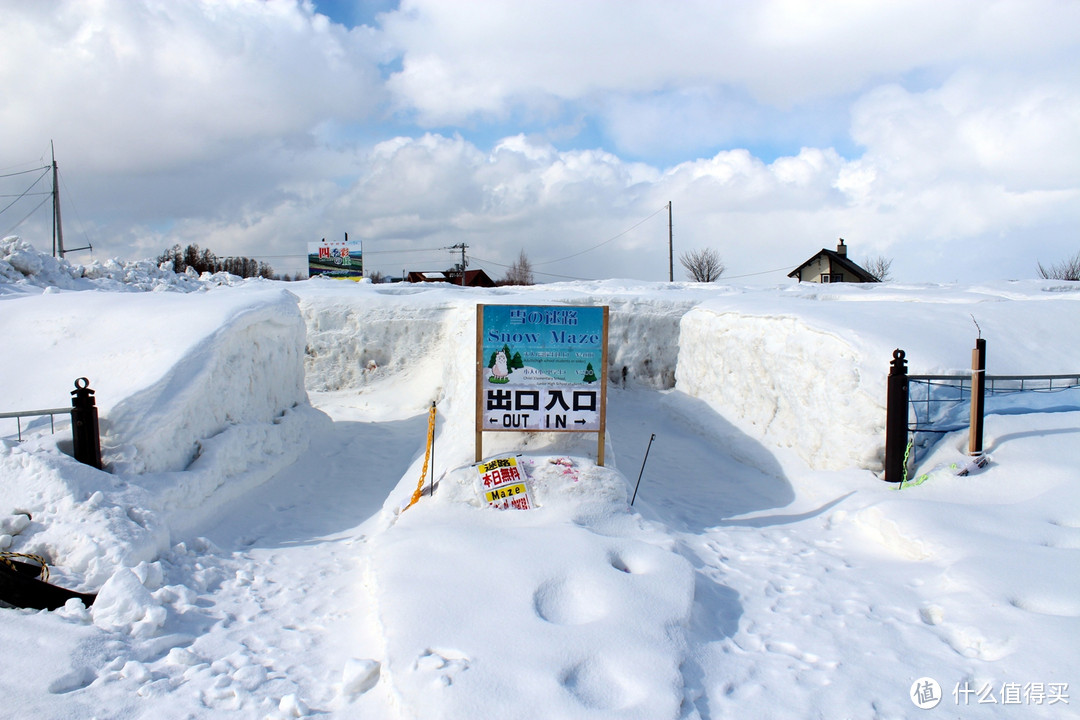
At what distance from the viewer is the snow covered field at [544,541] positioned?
12.0ft

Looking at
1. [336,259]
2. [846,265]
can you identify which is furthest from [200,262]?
[846,265]

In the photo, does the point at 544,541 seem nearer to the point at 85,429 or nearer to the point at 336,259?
the point at 85,429

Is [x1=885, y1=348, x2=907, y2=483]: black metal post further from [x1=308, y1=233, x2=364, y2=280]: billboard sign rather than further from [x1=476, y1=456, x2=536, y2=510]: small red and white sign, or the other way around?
[x1=308, y1=233, x2=364, y2=280]: billboard sign

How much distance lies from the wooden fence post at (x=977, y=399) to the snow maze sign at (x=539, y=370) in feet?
12.6

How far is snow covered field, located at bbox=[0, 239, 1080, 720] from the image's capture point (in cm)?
366

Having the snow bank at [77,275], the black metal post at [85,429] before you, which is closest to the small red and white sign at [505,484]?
the black metal post at [85,429]

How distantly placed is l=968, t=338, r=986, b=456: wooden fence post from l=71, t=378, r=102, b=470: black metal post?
8671mm

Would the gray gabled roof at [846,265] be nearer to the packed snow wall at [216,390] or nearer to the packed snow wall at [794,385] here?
the packed snow wall at [794,385]

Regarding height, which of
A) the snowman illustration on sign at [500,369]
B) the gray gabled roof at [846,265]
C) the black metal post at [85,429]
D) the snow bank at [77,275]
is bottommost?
the black metal post at [85,429]

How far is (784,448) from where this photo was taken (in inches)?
343

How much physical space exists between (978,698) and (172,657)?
186 inches

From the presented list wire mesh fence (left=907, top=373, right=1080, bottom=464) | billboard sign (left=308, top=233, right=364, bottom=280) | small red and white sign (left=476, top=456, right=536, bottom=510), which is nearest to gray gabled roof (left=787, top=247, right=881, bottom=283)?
billboard sign (left=308, top=233, right=364, bottom=280)

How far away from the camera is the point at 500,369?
684 cm

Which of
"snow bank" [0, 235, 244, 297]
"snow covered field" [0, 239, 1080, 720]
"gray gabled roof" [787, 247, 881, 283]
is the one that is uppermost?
"gray gabled roof" [787, 247, 881, 283]
